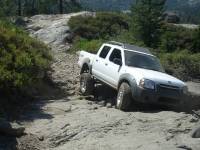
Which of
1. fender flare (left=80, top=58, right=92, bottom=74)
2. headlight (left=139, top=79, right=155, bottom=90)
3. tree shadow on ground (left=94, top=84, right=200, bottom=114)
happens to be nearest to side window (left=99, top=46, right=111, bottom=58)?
fender flare (left=80, top=58, right=92, bottom=74)

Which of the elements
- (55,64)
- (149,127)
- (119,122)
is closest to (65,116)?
(119,122)

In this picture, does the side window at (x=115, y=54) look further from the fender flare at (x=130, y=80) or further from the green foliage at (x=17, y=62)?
the green foliage at (x=17, y=62)

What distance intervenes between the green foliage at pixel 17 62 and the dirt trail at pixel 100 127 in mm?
939

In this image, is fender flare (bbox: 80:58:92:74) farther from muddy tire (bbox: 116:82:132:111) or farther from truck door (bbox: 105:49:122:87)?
muddy tire (bbox: 116:82:132:111)

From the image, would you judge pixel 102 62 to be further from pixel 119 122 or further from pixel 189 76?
pixel 189 76

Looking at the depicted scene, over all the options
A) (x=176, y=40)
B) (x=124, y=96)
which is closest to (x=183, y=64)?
(x=176, y=40)

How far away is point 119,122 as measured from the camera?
45.7 feet

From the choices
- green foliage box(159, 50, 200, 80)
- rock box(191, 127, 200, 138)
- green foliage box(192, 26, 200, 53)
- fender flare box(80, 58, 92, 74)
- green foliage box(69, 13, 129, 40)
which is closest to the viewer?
rock box(191, 127, 200, 138)

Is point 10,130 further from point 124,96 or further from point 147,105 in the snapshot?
point 147,105

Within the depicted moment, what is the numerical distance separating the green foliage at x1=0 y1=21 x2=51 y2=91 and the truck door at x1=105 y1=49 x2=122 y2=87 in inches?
99.2

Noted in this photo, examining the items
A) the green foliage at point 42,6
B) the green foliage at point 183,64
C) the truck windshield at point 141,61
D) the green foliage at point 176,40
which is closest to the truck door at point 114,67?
the truck windshield at point 141,61

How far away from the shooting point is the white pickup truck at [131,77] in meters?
15.3

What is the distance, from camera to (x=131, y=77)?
15555 mm

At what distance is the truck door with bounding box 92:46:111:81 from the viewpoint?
1764 cm
